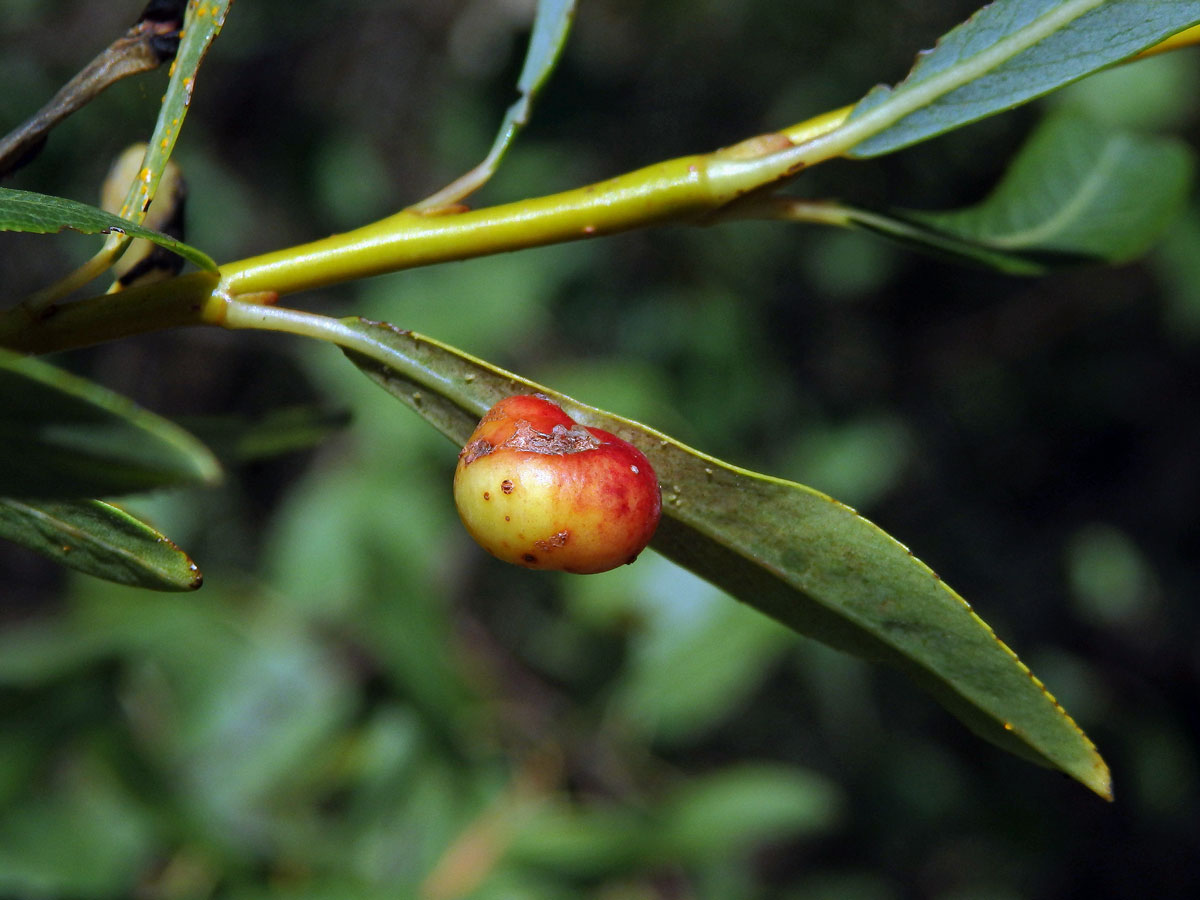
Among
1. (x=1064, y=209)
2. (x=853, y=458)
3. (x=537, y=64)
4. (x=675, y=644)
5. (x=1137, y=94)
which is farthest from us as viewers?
(x=853, y=458)

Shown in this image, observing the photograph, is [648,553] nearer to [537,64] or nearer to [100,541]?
[537,64]

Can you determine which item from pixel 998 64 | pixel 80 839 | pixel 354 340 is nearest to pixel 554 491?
pixel 354 340

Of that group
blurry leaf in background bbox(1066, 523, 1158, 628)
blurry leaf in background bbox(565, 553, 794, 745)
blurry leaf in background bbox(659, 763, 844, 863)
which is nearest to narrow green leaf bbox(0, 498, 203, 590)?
blurry leaf in background bbox(659, 763, 844, 863)

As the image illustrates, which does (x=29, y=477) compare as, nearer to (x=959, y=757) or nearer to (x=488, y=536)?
(x=488, y=536)

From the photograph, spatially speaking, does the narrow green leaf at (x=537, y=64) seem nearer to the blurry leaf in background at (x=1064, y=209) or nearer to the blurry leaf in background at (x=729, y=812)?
the blurry leaf in background at (x=1064, y=209)

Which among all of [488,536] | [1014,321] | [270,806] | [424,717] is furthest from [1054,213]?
[1014,321]
